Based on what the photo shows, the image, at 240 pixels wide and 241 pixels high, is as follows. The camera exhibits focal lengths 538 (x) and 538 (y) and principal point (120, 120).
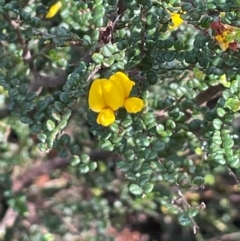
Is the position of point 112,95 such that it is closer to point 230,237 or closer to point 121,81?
point 121,81

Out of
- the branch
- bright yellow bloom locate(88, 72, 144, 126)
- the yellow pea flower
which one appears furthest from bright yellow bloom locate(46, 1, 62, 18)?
the branch

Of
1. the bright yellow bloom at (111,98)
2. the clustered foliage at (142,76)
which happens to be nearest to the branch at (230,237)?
the clustered foliage at (142,76)

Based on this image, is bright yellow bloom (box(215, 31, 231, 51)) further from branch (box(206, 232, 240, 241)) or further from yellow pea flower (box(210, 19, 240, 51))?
branch (box(206, 232, 240, 241))

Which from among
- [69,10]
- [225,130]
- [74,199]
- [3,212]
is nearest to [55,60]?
[69,10]

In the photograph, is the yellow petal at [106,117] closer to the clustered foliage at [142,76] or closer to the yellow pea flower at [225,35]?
the clustered foliage at [142,76]

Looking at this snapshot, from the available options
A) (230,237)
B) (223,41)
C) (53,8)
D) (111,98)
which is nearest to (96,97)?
(111,98)

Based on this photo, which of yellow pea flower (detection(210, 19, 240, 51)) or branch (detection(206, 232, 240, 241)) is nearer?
yellow pea flower (detection(210, 19, 240, 51))
